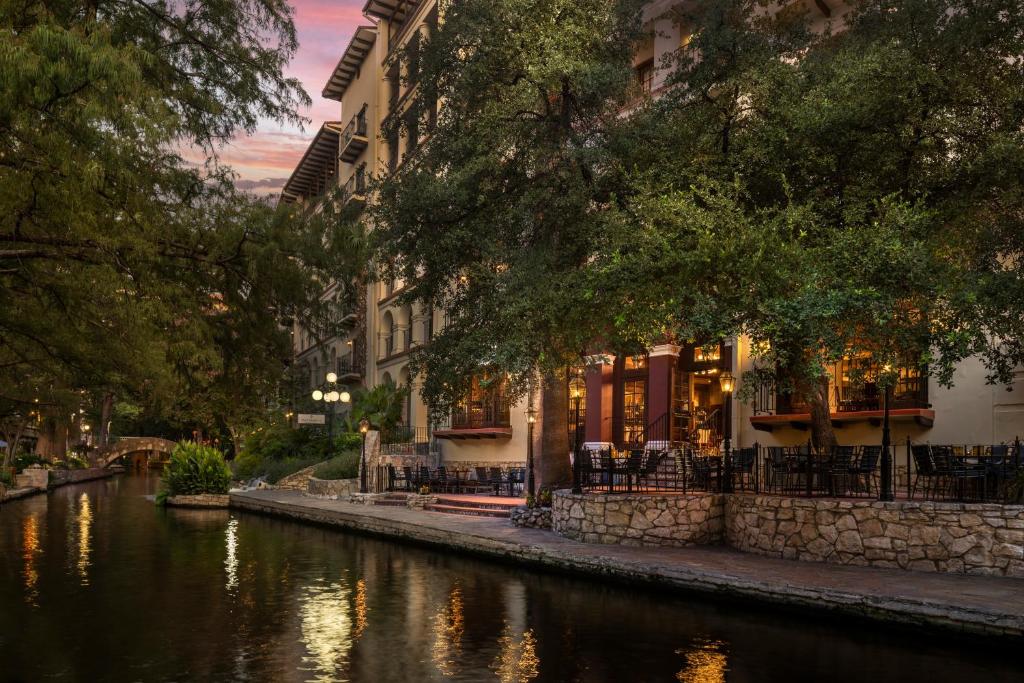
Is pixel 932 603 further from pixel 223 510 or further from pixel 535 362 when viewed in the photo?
pixel 223 510

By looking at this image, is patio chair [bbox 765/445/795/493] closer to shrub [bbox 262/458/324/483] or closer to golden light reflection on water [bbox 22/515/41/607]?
golden light reflection on water [bbox 22/515/41/607]

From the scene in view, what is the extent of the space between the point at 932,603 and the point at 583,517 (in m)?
7.29

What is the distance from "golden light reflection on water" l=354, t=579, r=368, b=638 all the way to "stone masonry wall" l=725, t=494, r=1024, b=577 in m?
6.49

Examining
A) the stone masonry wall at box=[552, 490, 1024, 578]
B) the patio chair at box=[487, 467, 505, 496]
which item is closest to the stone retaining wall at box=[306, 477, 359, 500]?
the patio chair at box=[487, 467, 505, 496]

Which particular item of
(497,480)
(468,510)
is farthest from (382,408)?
(468,510)

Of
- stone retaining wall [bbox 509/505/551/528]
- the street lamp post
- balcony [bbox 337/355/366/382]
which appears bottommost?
stone retaining wall [bbox 509/505/551/528]

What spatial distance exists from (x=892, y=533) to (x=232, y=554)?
40.6 ft

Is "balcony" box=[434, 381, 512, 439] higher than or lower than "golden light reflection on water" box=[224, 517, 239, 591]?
higher

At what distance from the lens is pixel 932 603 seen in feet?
33.5

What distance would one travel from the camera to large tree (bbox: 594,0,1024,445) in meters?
12.8

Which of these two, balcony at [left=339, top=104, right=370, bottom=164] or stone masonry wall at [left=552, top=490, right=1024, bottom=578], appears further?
balcony at [left=339, top=104, right=370, bottom=164]

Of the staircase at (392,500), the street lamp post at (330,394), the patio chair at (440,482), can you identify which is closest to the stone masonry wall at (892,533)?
the staircase at (392,500)

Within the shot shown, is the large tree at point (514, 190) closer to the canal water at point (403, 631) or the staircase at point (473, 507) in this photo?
the staircase at point (473, 507)

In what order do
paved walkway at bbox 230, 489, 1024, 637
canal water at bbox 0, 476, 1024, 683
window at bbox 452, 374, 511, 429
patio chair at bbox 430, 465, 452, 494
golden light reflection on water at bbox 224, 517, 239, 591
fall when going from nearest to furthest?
canal water at bbox 0, 476, 1024, 683 < paved walkway at bbox 230, 489, 1024, 637 < golden light reflection on water at bbox 224, 517, 239, 591 < patio chair at bbox 430, 465, 452, 494 < window at bbox 452, 374, 511, 429
